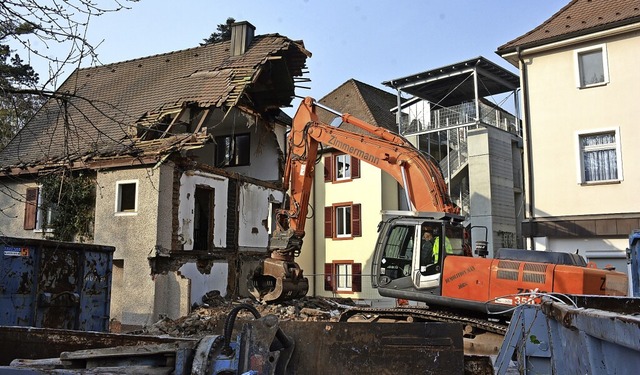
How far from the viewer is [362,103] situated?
107ft

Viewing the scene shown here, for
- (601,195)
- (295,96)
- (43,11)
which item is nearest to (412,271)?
(43,11)

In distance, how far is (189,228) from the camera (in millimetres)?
17469

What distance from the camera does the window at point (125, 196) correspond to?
17.2 meters

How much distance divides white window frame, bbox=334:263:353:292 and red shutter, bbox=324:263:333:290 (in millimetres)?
303

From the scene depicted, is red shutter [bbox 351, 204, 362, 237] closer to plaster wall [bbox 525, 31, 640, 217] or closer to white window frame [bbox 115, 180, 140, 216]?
plaster wall [bbox 525, 31, 640, 217]

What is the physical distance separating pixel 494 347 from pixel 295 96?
1408 cm

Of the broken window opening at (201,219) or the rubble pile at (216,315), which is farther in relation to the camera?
the broken window opening at (201,219)

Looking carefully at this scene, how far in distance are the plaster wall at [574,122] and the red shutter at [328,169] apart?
14.3 meters

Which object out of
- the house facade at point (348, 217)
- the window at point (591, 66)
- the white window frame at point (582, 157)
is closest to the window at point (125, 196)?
the house facade at point (348, 217)

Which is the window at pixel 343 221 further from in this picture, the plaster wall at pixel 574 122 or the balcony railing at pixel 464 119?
the plaster wall at pixel 574 122

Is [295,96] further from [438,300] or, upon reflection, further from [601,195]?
[438,300]

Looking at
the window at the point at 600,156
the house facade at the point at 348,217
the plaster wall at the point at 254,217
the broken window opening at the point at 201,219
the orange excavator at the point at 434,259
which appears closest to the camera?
the orange excavator at the point at 434,259

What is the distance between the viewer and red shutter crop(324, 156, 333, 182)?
3098 cm

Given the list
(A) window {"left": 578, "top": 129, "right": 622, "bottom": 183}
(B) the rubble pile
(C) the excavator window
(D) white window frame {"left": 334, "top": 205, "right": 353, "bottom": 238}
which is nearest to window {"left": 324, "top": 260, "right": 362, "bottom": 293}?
(D) white window frame {"left": 334, "top": 205, "right": 353, "bottom": 238}
